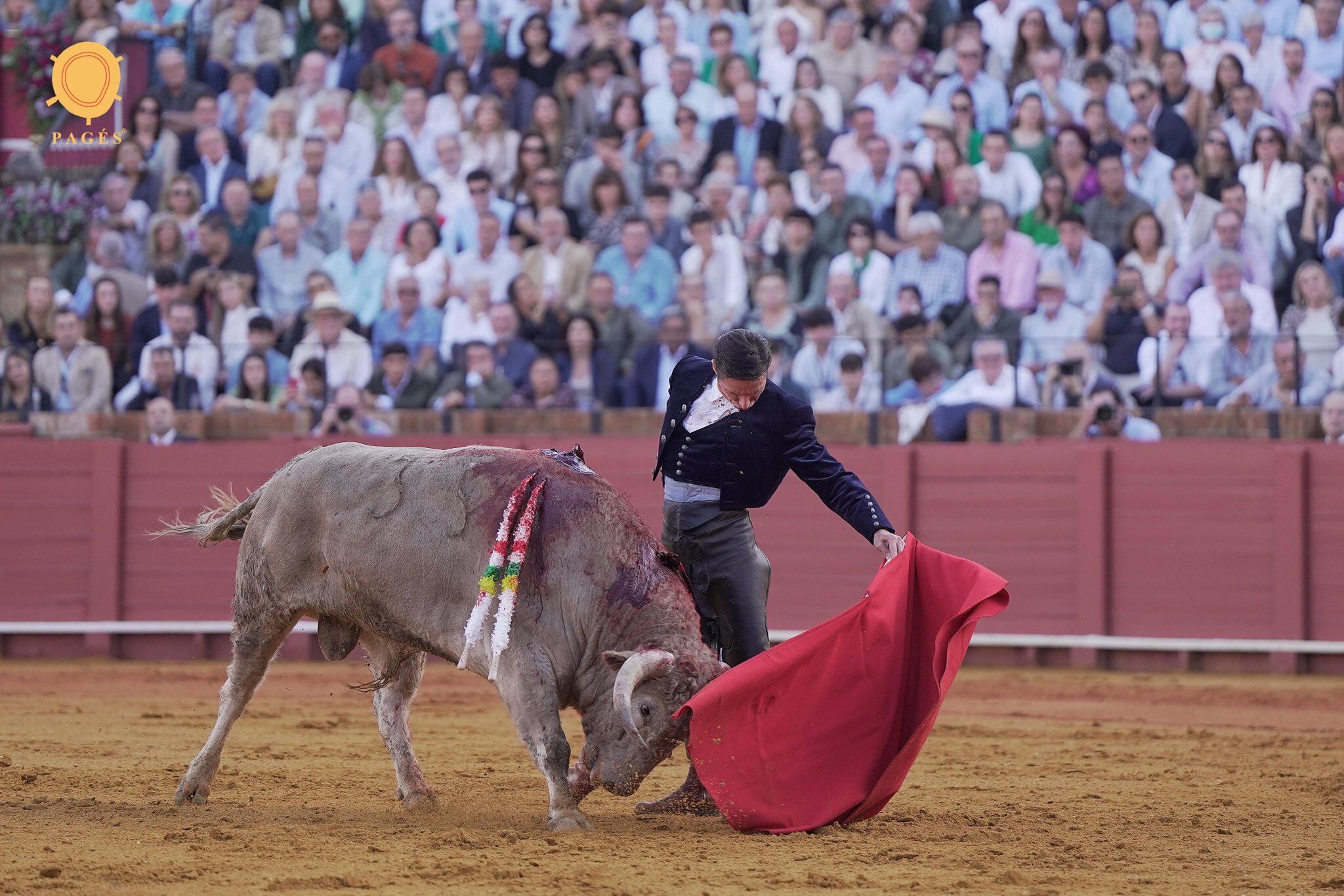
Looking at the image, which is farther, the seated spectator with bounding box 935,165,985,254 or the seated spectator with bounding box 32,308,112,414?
the seated spectator with bounding box 935,165,985,254

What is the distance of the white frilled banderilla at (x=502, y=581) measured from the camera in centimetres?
476

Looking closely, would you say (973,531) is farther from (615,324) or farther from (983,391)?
(615,324)

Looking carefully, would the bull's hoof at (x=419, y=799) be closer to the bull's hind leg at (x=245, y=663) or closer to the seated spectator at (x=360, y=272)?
the bull's hind leg at (x=245, y=663)

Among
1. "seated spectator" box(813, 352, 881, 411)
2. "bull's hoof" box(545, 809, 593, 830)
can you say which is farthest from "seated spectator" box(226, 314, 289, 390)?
"bull's hoof" box(545, 809, 593, 830)

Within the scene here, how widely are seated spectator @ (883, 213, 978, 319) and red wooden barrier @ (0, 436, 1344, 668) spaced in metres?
1.07

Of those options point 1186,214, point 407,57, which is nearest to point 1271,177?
point 1186,214

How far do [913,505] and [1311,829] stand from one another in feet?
16.1

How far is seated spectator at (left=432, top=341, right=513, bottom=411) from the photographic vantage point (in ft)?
32.7

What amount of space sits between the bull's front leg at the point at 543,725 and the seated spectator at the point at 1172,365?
5197 millimetres

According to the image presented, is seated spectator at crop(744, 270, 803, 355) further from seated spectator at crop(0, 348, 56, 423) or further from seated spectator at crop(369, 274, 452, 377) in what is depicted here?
seated spectator at crop(0, 348, 56, 423)

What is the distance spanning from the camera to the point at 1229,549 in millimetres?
9297

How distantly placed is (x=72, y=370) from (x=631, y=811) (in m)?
6.42

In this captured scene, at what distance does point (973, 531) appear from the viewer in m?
9.63

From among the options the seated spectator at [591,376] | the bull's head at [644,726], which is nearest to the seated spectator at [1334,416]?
the seated spectator at [591,376]
